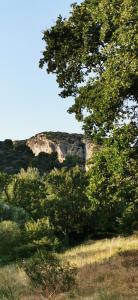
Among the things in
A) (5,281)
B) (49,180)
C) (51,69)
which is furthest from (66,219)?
(51,69)

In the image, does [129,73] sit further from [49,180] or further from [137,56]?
[49,180]

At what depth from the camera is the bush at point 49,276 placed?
22.0m

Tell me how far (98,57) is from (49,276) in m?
9.96

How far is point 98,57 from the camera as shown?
23344mm

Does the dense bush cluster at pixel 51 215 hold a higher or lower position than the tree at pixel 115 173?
lower

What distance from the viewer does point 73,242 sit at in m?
79.3

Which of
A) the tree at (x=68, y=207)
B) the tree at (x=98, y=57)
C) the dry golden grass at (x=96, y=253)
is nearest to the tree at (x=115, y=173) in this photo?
the tree at (x=98, y=57)

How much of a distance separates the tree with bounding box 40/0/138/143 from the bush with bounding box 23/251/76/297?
603 cm

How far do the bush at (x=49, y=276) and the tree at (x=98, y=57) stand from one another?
603 cm

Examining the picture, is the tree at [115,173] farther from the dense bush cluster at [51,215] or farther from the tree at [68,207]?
the tree at [68,207]

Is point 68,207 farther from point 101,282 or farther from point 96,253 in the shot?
point 101,282

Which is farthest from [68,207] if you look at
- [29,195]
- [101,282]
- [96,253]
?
[101,282]

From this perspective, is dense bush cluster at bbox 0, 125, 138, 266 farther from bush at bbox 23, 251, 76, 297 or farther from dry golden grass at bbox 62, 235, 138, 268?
bush at bbox 23, 251, 76, 297

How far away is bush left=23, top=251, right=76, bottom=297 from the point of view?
2198 cm
